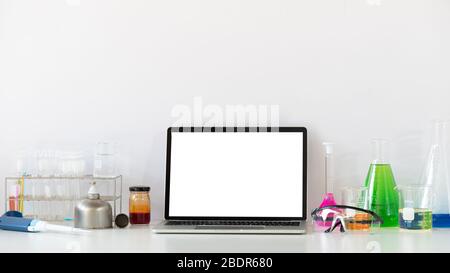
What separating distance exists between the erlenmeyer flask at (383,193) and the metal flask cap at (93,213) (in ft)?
2.54

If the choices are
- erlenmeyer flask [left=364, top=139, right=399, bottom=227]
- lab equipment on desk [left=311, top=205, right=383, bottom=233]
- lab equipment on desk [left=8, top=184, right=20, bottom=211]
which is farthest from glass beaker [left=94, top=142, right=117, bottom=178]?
erlenmeyer flask [left=364, top=139, right=399, bottom=227]

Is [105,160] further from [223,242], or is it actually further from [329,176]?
[329,176]

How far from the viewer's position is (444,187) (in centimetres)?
223

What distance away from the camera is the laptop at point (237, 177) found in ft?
7.14

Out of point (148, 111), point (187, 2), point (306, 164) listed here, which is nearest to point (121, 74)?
point (148, 111)

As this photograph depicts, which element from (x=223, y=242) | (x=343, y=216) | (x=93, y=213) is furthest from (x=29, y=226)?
(x=343, y=216)

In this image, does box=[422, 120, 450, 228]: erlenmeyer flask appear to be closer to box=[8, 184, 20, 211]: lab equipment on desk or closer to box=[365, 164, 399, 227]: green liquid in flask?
box=[365, 164, 399, 227]: green liquid in flask

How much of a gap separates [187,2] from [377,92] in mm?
655

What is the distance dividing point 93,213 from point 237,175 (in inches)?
17.3

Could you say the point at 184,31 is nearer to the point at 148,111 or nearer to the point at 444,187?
the point at 148,111

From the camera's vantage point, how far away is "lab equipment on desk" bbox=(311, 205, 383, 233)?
2.04 meters

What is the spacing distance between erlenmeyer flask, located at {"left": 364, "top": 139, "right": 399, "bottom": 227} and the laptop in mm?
202

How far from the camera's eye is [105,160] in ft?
7.48
